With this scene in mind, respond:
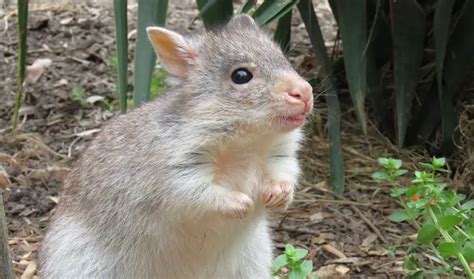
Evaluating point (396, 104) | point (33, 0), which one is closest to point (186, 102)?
point (396, 104)

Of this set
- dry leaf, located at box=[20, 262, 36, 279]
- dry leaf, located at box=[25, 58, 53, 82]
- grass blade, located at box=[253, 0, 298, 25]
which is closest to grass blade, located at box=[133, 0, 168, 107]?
grass blade, located at box=[253, 0, 298, 25]

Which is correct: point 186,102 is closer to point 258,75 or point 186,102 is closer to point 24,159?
point 258,75

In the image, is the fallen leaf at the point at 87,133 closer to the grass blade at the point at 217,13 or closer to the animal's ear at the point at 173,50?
→ the grass blade at the point at 217,13

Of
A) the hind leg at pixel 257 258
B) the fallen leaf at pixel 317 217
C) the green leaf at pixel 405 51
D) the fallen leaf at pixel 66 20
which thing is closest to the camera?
the hind leg at pixel 257 258

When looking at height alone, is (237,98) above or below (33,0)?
above

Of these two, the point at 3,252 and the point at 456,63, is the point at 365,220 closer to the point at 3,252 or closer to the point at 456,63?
the point at 456,63

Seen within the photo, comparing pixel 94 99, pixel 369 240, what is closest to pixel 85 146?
pixel 94 99

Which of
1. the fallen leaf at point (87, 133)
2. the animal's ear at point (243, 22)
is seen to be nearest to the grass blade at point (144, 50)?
the animal's ear at point (243, 22)
